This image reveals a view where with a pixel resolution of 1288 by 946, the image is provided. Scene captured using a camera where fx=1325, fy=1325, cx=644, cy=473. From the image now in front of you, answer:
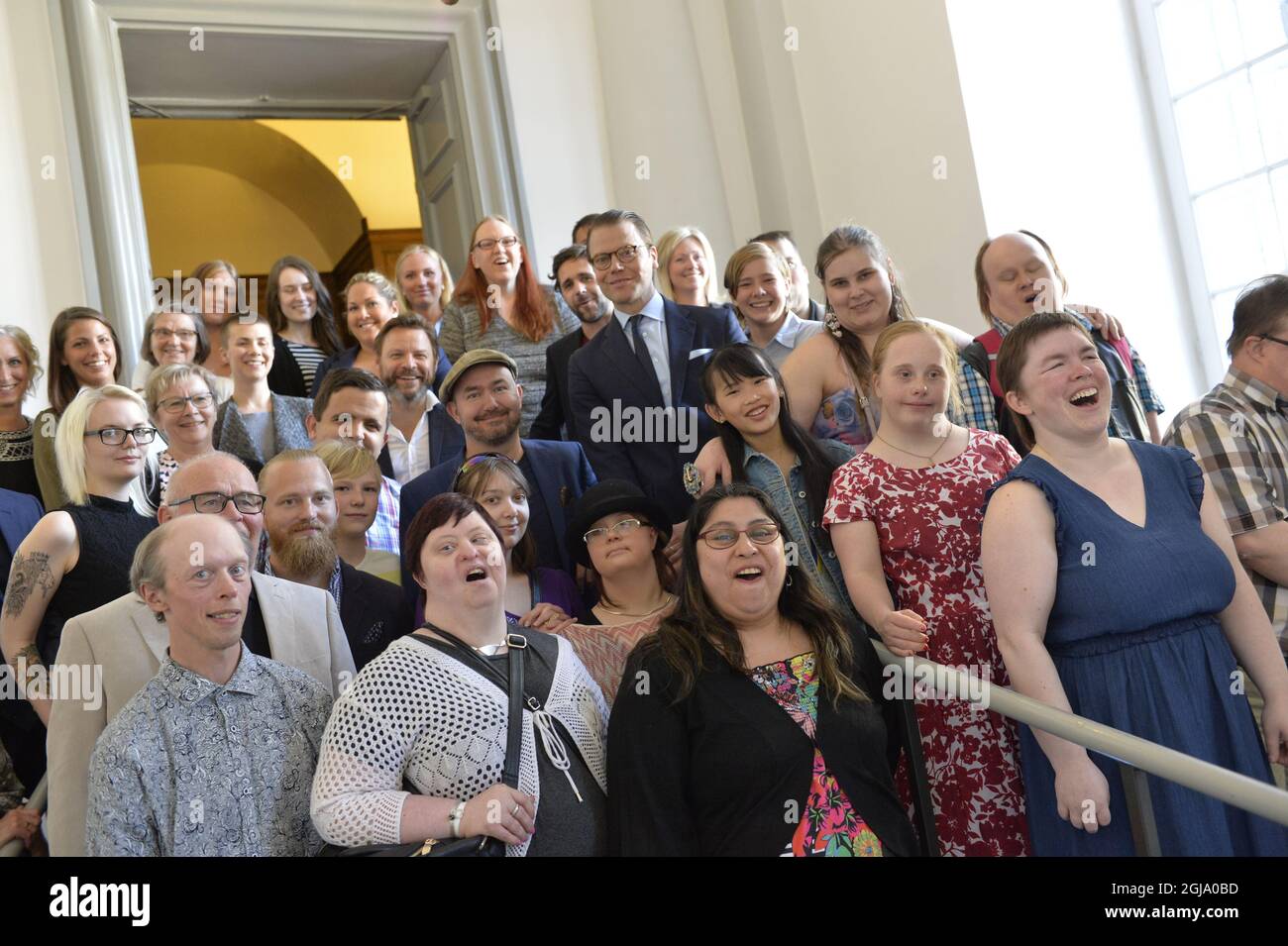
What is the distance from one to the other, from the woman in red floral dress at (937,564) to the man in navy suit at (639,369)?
1.02 meters

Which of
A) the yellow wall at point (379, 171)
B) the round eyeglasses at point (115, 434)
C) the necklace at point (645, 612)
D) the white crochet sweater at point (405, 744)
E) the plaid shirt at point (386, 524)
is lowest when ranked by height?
the white crochet sweater at point (405, 744)

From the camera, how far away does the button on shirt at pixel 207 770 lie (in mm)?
2547

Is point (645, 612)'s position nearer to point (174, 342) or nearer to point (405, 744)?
point (405, 744)

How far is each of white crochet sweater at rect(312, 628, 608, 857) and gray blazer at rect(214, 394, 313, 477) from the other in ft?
7.23

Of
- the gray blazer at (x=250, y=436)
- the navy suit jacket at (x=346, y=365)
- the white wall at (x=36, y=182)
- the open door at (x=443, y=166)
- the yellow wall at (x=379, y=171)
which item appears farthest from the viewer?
the yellow wall at (x=379, y=171)

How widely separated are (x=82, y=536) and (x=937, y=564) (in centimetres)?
223

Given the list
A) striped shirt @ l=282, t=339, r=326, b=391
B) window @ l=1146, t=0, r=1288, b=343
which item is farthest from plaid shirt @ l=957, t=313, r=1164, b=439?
striped shirt @ l=282, t=339, r=326, b=391

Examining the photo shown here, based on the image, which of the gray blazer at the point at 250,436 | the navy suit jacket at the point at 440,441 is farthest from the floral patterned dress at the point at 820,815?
the gray blazer at the point at 250,436

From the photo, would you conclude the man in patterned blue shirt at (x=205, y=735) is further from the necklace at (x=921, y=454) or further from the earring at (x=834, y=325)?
the earring at (x=834, y=325)

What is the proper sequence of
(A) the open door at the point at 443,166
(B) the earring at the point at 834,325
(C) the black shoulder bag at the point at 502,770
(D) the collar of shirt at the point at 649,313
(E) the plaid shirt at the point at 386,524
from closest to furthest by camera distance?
(C) the black shoulder bag at the point at 502,770, (B) the earring at the point at 834,325, (E) the plaid shirt at the point at 386,524, (D) the collar of shirt at the point at 649,313, (A) the open door at the point at 443,166

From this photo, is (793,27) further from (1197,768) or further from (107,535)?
(1197,768)
